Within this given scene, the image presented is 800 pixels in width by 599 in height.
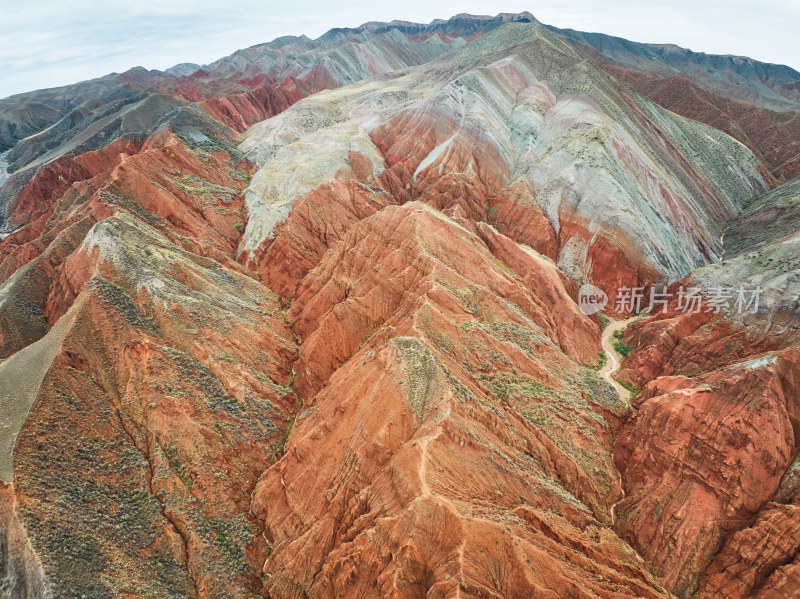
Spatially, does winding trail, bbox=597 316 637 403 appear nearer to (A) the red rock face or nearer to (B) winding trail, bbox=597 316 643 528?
(B) winding trail, bbox=597 316 643 528

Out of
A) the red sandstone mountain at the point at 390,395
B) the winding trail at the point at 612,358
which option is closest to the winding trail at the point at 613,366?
the winding trail at the point at 612,358

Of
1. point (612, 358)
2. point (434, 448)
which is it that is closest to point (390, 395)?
point (434, 448)

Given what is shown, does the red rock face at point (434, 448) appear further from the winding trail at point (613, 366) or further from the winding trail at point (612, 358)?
the winding trail at point (612, 358)

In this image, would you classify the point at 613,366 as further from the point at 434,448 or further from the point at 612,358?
the point at 434,448

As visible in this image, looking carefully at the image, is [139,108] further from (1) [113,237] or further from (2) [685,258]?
(2) [685,258]

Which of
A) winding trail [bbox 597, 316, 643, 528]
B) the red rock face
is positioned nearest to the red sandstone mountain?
the red rock face

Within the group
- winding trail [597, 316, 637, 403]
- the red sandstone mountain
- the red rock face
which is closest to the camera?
the red rock face

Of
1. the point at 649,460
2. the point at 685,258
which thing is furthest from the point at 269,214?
the point at 685,258
